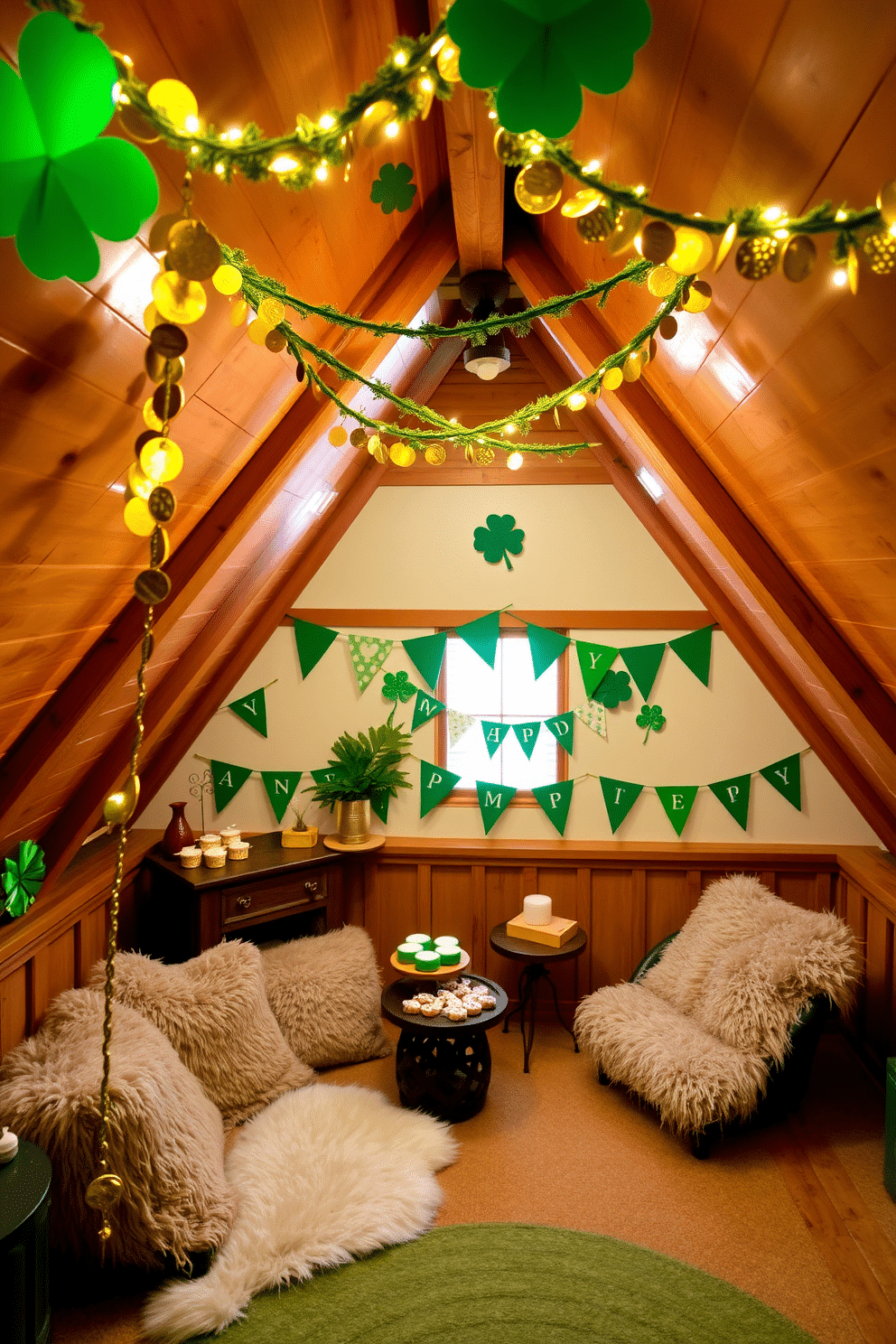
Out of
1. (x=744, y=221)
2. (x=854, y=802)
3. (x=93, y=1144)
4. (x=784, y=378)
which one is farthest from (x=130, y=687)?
(x=854, y=802)

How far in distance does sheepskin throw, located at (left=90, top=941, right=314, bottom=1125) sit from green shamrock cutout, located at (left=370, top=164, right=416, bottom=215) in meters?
2.51

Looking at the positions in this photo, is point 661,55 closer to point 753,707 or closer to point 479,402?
point 479,402

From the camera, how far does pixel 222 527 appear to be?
2.40m

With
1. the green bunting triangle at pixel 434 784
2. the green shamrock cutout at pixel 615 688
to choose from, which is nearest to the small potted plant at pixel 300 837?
the green bunting triangle at pixel 434 784

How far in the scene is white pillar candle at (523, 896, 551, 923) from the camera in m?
3.71

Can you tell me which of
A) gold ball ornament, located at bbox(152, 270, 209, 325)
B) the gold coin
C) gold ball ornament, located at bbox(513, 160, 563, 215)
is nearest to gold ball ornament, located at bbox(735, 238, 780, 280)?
gold ball ornament, located at bbox(513, 160, 563, 215)

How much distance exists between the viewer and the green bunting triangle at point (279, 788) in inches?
163

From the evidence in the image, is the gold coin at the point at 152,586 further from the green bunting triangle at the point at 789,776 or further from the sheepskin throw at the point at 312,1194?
the green bunting triangle at the point at 789,776

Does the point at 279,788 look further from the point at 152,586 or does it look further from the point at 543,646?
the point at 152,586

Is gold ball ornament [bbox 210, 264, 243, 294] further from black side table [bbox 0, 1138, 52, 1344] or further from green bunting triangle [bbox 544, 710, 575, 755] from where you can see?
green bunting triangle [bbox 544, 710, 575, 755]

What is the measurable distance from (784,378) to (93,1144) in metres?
2.40

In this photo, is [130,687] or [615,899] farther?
[615,899]

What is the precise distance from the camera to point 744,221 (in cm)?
90

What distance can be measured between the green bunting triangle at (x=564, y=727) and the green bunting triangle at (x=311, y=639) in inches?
44.2
